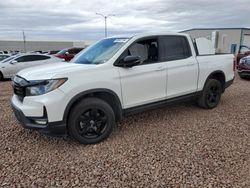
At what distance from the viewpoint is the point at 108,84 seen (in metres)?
3.77

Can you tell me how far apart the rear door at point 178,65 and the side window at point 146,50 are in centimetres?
13

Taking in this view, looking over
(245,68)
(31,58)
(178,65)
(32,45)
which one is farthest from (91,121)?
(32,45)

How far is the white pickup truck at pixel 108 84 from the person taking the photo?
342 centimetres

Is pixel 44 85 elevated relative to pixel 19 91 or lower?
elevated

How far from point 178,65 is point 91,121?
2049 millimetres

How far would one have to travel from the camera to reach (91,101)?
12.1 feet

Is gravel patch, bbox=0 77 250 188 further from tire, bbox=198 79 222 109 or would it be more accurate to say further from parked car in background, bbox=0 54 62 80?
parked car in background, bbox=0 54 62 80

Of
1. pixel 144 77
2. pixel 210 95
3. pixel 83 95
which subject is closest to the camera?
pixel 83 95

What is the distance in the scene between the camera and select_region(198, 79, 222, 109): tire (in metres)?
5.36

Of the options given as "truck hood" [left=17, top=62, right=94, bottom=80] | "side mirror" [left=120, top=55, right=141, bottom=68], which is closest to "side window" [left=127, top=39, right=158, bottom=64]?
"side mirror" [left=120, top=55, right=141, bottom=68]

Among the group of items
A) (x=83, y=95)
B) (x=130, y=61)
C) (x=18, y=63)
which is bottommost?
(x=18, y=63)

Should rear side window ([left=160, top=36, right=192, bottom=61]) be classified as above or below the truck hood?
above

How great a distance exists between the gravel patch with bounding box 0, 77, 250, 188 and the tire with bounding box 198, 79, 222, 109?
0.53m

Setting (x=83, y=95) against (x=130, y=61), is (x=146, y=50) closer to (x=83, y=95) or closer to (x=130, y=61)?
(x=130, y=61)
